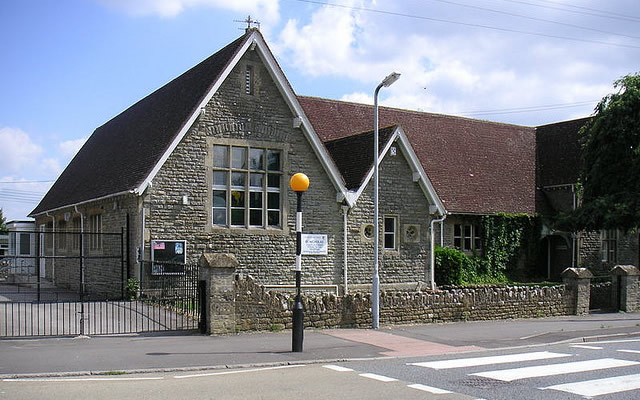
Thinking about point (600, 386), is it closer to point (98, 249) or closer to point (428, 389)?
point (428, 389)

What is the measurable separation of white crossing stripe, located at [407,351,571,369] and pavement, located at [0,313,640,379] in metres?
1.05

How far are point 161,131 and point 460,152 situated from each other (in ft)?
53.2

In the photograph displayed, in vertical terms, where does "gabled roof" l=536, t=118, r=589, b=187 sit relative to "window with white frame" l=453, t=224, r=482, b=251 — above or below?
above

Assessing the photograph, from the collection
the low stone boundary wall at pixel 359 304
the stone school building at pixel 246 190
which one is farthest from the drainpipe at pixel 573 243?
the low stone boundary wall at pixel 359 304

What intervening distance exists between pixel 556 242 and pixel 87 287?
22.0 metres

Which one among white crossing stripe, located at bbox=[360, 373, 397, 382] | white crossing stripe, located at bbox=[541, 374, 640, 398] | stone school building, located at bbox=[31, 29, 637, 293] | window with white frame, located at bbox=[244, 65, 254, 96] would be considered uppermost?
window with white frame, located at bbox=[244, 65, 254, 96]

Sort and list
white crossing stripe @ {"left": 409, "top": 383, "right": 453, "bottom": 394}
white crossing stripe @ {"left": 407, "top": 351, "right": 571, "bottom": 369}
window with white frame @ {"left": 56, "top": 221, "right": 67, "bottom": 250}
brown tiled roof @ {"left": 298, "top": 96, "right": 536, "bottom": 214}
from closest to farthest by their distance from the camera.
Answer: white crossing stripe @ {"left": 409, "top": 383, "right": 453, "bottom": 394}
white crossing stripe @ {"left": 407, "top": 351, "right": 571, "bottom": 369}
window with white frame @ {"left": 56, "top": 221, "right": 67, "bottom": 250}
brown tiled roof @ {"left": 298, "top": 96, "right": 536, "bottom": 214}

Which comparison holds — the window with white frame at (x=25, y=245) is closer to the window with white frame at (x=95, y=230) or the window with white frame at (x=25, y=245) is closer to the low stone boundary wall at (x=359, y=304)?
the window with white frame at (x=95, y=230)

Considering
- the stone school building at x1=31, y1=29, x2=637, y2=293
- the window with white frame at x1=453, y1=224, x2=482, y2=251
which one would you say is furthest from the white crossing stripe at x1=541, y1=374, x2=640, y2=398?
the window with white frame at x1=453, y1=224, x2=482, y2=251

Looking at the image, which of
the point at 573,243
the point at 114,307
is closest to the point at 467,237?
the point at 573,243

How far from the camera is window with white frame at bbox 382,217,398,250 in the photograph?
25406 millimetres

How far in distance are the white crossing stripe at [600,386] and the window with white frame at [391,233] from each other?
48.3ft

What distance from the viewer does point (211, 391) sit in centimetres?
978

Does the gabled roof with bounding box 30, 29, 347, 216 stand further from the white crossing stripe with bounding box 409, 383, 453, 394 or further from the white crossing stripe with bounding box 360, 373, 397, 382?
the white crossing stripe with bounding box 409, 383, 453, 394
